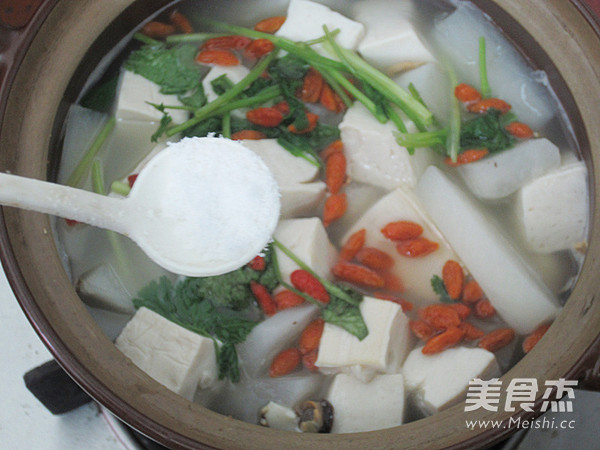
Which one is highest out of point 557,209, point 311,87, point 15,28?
point 15,28

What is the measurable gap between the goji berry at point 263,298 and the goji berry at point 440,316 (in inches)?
14.6

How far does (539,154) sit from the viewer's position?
165 centimetres

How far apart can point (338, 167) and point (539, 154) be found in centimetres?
55

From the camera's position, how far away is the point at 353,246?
5.12ft

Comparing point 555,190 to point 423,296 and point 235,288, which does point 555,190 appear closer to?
point 423,296

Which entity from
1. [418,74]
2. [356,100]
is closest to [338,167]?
[356,100]

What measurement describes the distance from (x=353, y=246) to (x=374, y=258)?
0.21 feet

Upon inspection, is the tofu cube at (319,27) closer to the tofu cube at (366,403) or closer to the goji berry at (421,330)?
the goji berry at (421,330)

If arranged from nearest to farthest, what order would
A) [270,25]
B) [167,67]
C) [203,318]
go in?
[203,318]
[167,67]
[270,25]

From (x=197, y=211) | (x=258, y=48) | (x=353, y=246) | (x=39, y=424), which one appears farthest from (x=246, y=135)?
(x=39, y=424)

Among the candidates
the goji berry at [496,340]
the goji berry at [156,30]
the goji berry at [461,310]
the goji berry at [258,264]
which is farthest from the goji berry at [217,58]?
the goji berry at [496,340]

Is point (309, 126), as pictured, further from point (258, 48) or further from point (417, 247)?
point (417, 247)

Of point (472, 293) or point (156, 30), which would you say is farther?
point (156, 30)

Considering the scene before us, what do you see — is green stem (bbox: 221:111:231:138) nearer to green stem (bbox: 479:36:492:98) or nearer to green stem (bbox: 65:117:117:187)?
green stem (bbox: 65:117:117:187)
